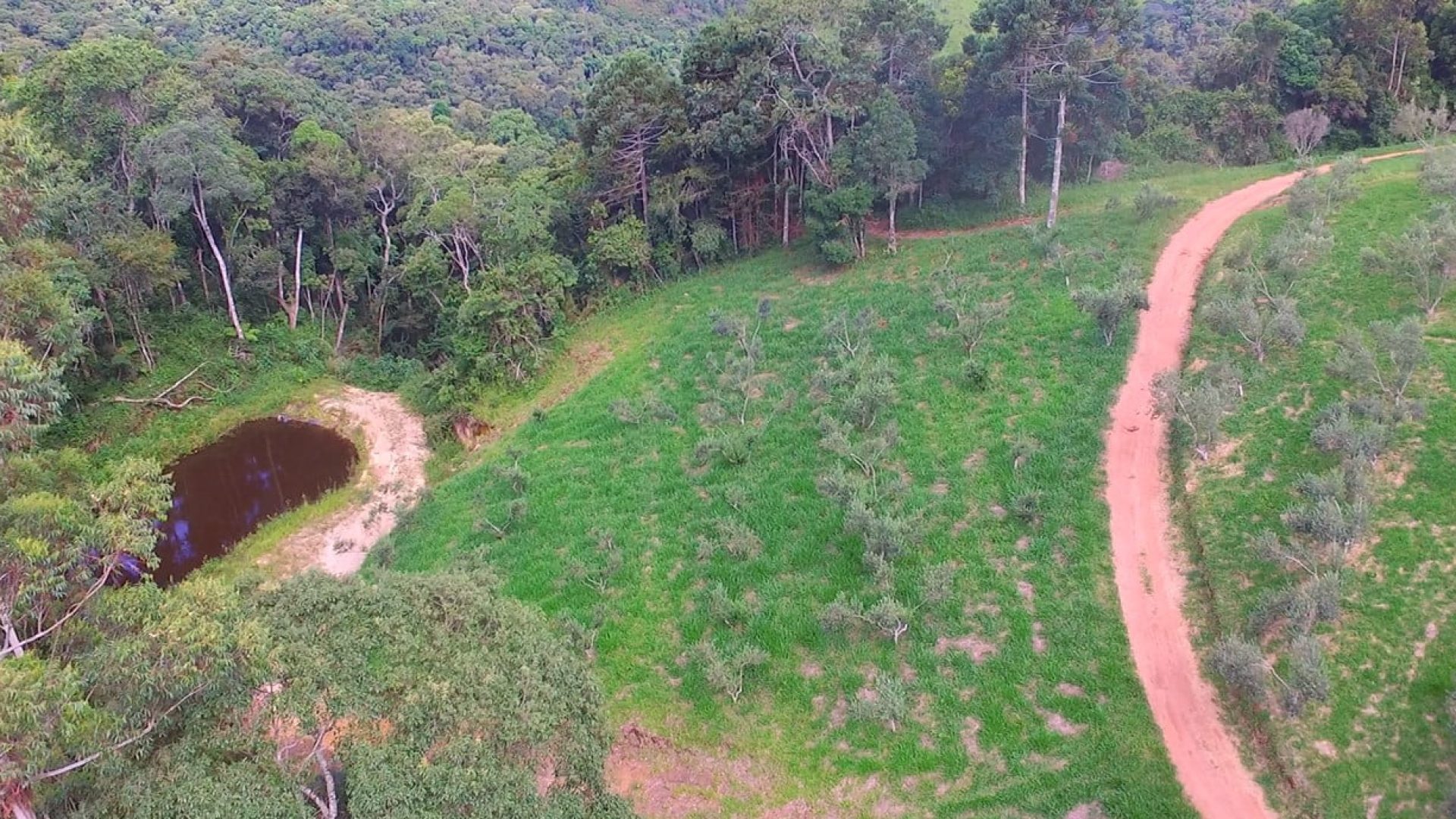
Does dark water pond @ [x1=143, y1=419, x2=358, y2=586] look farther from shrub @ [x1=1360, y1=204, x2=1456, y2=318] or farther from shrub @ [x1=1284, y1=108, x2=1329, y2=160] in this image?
shrub @ [x1=1284, y1=108, x2=1329, y2=160]

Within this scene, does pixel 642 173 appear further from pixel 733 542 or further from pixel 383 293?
pixel 733 542

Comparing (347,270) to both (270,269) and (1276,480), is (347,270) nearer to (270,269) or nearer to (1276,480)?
(270,269)

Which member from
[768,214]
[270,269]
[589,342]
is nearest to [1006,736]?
[589,342]

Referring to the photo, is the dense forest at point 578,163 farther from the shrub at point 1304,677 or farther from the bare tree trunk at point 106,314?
the shrub at point 1304,677

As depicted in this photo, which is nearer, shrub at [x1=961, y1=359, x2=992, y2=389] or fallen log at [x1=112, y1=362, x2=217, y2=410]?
shrub at [x1=961, y1=359, x2=992, y2=389]

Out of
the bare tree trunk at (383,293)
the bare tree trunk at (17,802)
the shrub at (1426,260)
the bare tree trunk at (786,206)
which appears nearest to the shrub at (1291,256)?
the shrub at (1426,260)

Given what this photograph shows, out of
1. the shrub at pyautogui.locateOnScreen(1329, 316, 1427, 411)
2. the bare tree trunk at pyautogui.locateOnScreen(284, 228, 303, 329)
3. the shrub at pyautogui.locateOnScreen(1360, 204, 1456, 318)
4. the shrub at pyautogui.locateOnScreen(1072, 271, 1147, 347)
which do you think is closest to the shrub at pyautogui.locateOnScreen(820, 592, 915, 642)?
the shrub at pyautogui.locateOnScreen(1072, 271, 1147, 347)

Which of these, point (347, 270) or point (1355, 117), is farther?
point (347, 270)
